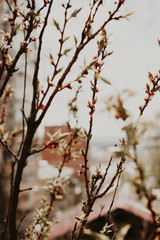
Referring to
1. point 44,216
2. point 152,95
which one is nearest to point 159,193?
point 152,95

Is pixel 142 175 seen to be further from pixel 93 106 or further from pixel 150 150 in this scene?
pixel 93 106

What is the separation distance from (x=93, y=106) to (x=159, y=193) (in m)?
0.40

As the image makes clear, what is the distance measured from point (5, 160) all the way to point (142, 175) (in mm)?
4526

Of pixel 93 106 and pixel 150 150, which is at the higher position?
pixel 93 106

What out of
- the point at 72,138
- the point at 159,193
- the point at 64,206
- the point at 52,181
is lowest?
the point at 64,206

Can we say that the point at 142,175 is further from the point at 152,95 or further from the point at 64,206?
the point at 64,206

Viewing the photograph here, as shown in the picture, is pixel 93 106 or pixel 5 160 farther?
pixel 5 160

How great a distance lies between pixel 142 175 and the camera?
0.38 metres

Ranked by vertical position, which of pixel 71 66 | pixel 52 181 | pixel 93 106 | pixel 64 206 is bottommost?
pixel 64 206

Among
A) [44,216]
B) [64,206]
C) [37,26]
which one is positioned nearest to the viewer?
[37,26]

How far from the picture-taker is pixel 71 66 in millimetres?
652

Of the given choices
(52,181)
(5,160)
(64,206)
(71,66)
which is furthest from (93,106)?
(64,206)

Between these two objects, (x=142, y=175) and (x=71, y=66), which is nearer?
(x=142, y=175)

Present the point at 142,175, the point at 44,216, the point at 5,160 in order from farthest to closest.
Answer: the point at 5,160 < the point at 44,216 < the point at 142,175
